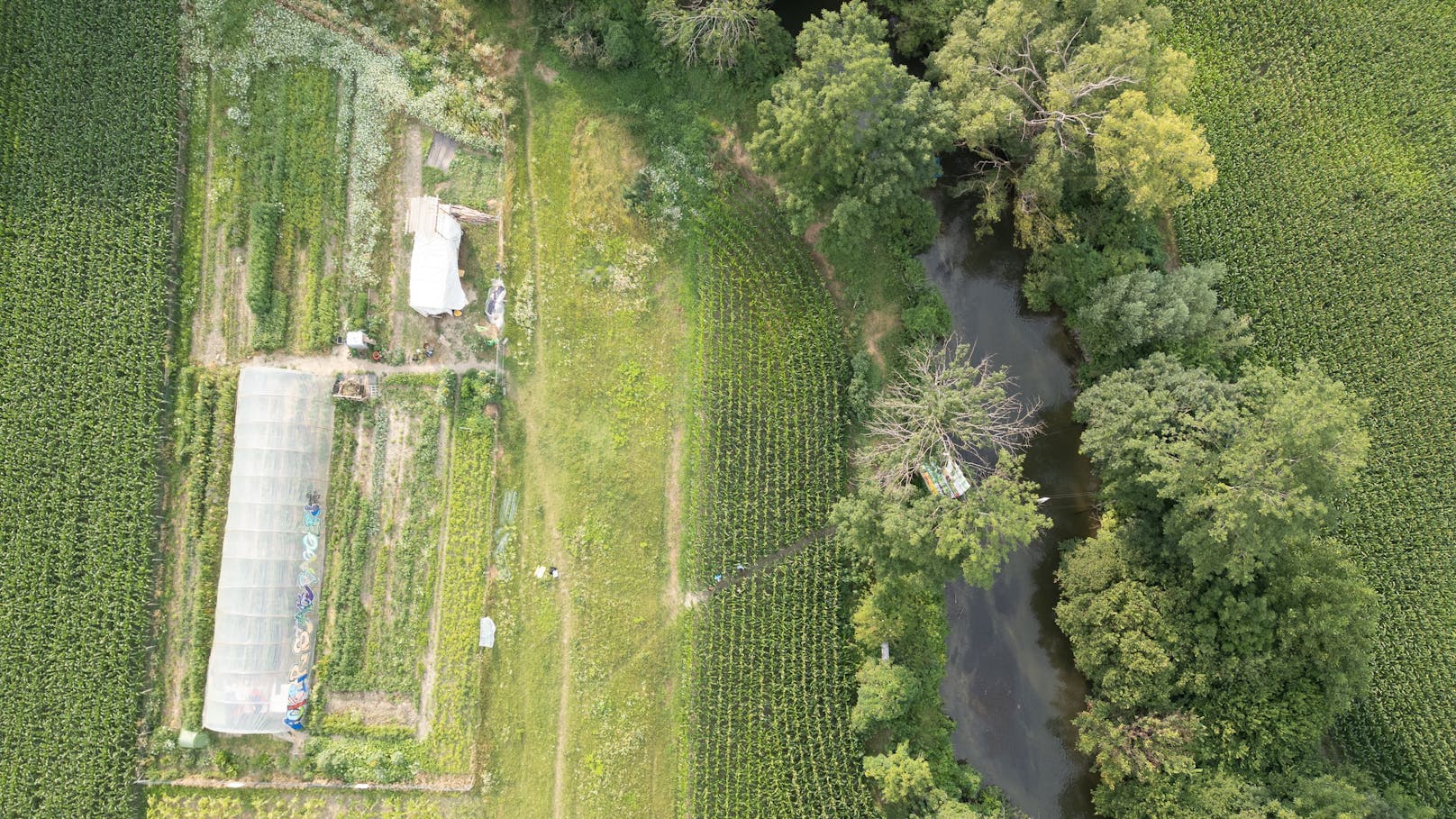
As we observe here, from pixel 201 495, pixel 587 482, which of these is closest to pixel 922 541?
pixel 587 482

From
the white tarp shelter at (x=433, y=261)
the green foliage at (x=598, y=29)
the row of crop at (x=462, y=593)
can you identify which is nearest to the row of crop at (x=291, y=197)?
the white tarp shelter at (x=433, y=261)

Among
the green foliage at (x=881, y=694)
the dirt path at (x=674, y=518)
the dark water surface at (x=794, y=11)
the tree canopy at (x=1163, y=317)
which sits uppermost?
the dark water surface at (x=794, y=11)

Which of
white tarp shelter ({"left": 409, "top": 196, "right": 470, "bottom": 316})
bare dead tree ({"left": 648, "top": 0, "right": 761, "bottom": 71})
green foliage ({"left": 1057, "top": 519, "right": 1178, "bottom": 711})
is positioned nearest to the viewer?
green foliage ({"left": 1057, "top": 519, "right": 1178, "bottom": 711})

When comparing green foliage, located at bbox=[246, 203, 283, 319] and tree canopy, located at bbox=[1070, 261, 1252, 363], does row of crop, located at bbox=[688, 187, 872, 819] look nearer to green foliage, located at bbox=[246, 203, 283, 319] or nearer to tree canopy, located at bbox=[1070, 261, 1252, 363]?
tree canopy, located at bbox=[1070, 261, 1252, 363]

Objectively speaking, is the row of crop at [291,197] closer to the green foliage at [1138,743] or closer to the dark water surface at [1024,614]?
the dark water surface at [1024,614]

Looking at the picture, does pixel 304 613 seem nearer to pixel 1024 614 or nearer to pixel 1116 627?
pixel 1024 614

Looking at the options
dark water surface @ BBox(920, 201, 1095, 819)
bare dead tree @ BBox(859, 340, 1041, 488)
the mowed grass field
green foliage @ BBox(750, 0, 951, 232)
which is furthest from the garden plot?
the mowed grass field

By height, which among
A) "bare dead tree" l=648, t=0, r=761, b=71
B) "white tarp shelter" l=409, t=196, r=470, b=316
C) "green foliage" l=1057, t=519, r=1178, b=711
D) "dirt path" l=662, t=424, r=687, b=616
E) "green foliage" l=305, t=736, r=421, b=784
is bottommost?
"green foliage" l=305, t=736, r=421, b=784
